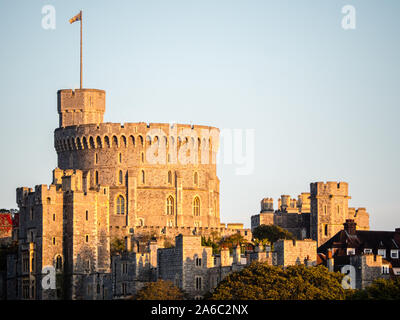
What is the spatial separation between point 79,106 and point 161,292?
53824 millimetres

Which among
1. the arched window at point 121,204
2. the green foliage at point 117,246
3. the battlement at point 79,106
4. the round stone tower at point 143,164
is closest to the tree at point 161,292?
the green foliage at point 117,246

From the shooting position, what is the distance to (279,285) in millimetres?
110938

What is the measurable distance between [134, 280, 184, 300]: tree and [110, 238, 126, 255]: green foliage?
25.9 meters

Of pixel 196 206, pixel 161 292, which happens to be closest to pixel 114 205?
pixel 196 206

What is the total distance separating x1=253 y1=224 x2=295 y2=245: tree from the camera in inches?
6368

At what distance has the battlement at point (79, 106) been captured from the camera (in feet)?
550

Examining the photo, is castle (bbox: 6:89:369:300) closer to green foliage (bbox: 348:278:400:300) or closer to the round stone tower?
the round stone tower

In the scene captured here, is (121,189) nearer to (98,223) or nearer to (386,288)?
(98,223)

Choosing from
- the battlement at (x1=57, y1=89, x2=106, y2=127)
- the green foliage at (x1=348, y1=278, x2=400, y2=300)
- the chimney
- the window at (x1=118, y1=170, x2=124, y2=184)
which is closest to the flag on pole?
the battlement at (x1=57, y1=89, x2=106, y2=127)

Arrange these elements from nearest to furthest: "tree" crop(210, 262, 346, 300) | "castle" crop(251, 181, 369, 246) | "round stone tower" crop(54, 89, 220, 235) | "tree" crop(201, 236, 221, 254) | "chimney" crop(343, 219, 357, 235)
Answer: "tree" crop(210, 262, 346, 300)
"tree" crop(201, 236, 221, 254)
"chimney" crop(343, 219, 357, 235)
"round stone tower" crop(54, 89, 220, 235)
"castle" crop(251, 181, 369, 246)

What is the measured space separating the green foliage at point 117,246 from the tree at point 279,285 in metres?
34.7

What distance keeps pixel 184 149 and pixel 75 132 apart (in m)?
12.2

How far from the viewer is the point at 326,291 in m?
111
